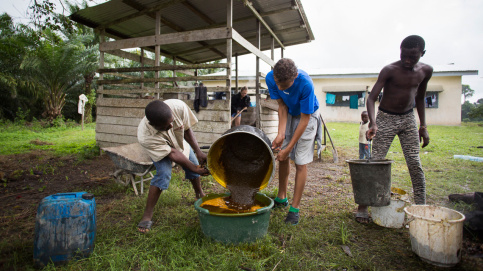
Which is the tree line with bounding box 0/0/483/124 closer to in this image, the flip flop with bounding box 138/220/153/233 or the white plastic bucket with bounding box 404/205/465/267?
the flip flop with bounding box 138/220/153/233

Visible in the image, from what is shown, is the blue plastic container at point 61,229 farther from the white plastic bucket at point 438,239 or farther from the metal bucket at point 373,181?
the white plastic bucket at point 438,239

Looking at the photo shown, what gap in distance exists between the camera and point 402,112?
3127mm

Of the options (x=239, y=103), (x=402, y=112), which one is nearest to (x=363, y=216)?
(x=402, y=112)

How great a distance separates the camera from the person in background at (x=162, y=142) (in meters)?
2.84

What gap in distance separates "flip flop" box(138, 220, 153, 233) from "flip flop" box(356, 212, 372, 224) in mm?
2301

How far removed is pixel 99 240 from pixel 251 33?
746 centimetres

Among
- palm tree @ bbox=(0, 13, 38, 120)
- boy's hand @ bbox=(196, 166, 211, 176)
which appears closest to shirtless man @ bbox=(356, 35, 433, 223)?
boy's hand @ bbox=(196, 166, 211, 176)

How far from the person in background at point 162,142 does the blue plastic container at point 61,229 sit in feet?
2.19

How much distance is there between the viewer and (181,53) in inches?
384

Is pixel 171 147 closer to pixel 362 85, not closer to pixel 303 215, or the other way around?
pixel 303 215

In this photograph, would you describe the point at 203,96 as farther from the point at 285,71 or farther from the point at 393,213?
the point at 393,213

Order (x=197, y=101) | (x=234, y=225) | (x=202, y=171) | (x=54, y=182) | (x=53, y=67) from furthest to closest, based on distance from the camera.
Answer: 1. (x=53, y=67)
2. (x=197, y=101)
3. (x=54, y=182)
4. (x=202, y=171)
5. (x=234, y=225)

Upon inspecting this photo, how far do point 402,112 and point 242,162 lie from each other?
6.14ft

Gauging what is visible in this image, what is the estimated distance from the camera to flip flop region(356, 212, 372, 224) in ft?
10.3
